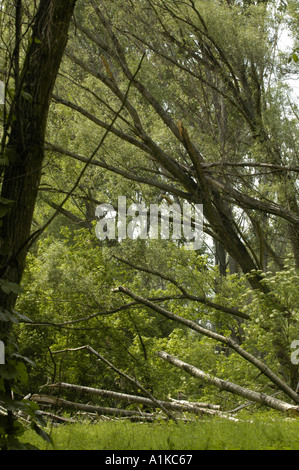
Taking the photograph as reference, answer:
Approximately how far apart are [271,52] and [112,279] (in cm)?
671

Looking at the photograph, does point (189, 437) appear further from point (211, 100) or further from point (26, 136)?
point (211, 100)

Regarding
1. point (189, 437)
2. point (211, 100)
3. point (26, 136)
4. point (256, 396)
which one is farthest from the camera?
point (211, 100)

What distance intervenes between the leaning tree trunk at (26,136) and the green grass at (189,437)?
4.35 feet

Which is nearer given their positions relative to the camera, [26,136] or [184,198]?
[26,136]

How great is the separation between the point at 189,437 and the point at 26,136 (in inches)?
95.6

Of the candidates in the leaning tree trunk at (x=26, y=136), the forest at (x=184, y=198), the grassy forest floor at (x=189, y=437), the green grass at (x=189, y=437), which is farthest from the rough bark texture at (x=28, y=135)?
the forest at (x=184, y=198)

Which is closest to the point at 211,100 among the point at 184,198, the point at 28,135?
the point at 184,198

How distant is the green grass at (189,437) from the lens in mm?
3586

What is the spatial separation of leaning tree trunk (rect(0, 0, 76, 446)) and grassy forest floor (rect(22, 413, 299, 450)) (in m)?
1.18

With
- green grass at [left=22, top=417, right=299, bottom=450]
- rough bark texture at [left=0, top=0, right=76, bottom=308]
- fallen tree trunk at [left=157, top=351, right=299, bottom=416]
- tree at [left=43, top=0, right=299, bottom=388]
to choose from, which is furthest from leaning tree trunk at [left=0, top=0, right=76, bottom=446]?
tree at [left=43, top=0, right=299, bottom=388]

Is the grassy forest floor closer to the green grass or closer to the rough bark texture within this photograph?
the green grass

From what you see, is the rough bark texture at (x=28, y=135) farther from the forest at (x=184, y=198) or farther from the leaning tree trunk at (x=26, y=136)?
the forest at (x=184, y=198)

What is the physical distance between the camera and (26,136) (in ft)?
11.1
